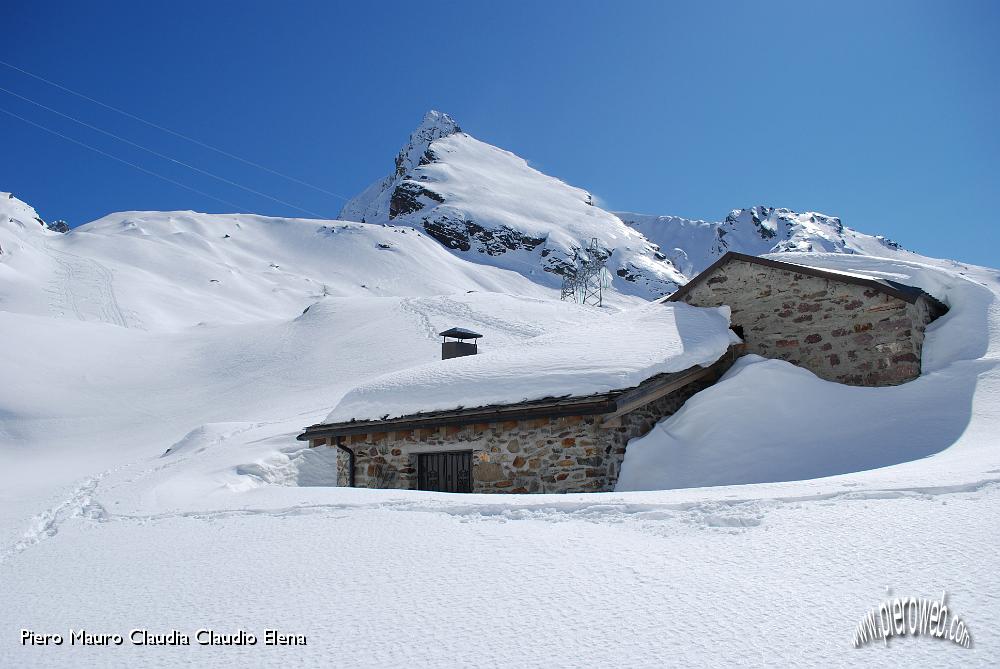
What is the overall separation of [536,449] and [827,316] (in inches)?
219

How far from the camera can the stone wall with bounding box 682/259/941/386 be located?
10523mm

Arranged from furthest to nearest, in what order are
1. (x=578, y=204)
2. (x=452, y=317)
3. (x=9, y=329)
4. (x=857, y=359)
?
(x=578, y=204)
(x=452, y=317)
(x=9, y=329)
(x=857, y=359)

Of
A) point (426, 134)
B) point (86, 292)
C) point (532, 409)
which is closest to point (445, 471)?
point (532, 409)

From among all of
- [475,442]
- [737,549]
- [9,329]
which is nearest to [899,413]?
[475,442]

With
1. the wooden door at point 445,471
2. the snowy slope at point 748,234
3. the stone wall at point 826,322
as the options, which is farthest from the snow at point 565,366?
the snowy slope at point 748,234

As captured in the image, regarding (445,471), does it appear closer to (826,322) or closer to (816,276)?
(826,322)

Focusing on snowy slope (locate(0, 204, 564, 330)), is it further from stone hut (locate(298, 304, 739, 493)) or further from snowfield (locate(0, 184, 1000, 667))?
stone hut (locate(298, 304, 739, 493))

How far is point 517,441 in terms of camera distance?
949 centimetres

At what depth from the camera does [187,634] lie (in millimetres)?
3232

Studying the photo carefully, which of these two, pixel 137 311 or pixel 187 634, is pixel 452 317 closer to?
pixel 137 311

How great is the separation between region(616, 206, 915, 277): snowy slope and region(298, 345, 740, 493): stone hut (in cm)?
13293

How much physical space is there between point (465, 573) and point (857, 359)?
364 inches

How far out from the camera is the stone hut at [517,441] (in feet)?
29.3

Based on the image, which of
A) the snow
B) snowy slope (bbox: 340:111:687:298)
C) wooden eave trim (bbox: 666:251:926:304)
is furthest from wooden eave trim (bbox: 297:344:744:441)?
snowy slope (bbox: 340:111:687:298)
